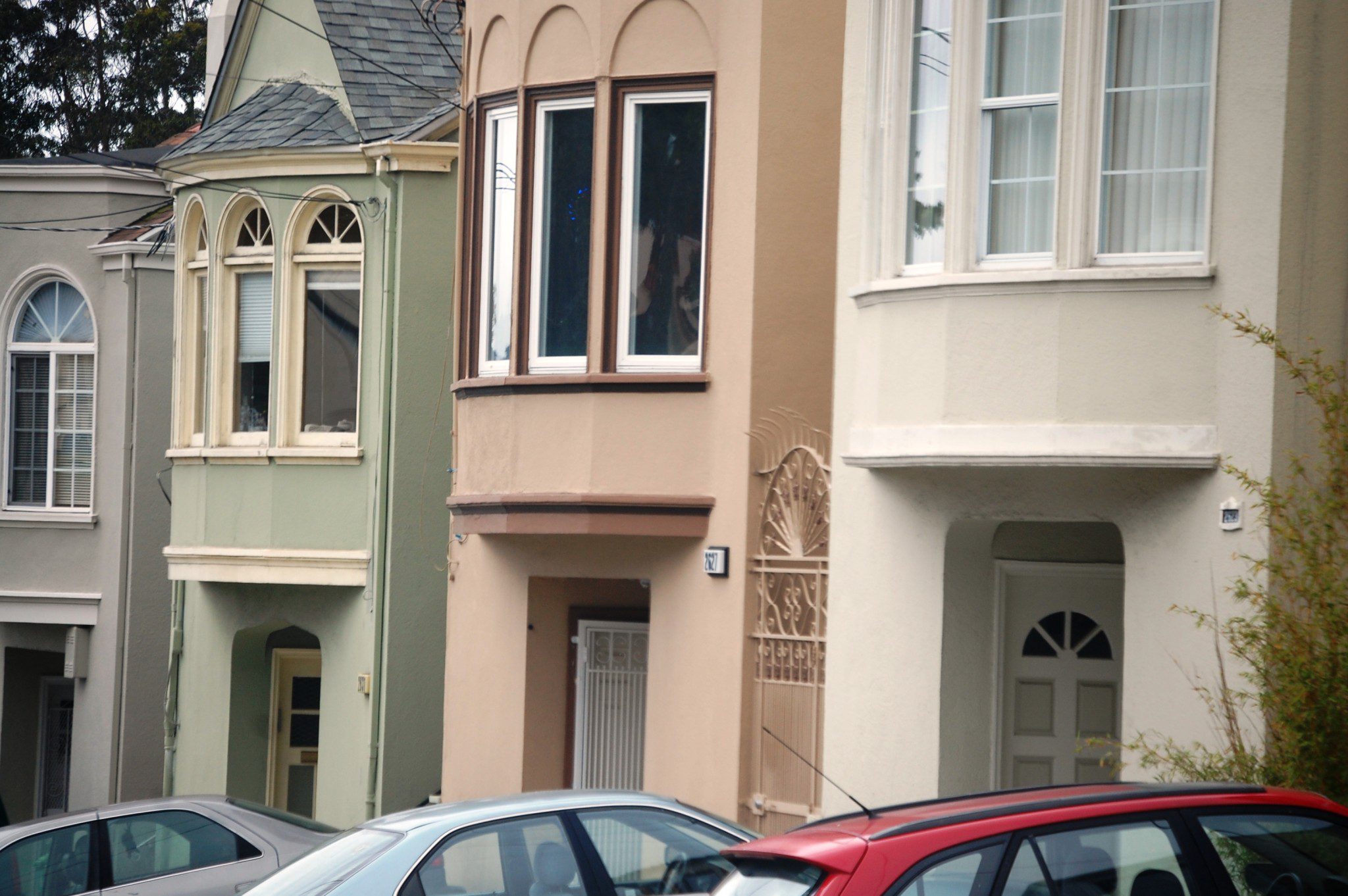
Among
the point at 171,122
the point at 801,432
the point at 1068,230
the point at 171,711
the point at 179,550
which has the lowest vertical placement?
the point at 171,711

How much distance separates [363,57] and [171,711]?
7.28 metres

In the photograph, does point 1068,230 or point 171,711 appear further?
point 171,711

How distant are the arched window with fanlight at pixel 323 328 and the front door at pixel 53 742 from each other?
877 cm

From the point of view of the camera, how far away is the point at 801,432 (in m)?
12.7

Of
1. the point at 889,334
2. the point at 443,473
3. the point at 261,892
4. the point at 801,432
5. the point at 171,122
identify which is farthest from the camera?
the point at 171,122

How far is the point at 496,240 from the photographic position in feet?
47.4

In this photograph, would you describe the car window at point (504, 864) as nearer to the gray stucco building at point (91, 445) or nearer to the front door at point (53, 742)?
the gray stucco building at point (91, 445)

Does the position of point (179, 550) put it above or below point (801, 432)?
below

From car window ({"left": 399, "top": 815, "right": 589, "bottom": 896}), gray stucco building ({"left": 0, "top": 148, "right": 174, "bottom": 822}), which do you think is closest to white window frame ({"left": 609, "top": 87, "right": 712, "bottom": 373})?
car window ({"left": 399, "top": 815, "right": 589, "bottom": 896})

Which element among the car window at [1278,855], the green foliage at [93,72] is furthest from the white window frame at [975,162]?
the green foliage at [93,72]

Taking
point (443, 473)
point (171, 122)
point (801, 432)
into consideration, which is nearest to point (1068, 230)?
point (801, 432)

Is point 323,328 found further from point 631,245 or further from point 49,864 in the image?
point 49,864

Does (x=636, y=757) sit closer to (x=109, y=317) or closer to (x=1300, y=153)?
(x=1300, y=153)

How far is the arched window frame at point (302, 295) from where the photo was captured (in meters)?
18.0
